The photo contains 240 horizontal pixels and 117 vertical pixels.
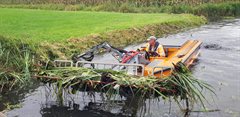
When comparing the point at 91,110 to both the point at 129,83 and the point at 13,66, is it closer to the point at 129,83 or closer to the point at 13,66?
the point at 129,83

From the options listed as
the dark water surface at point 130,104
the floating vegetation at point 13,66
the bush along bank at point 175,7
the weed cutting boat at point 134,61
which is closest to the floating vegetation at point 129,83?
the weed cutting boat at point 134,61

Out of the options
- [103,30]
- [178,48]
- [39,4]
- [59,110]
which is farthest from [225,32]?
[39,4]

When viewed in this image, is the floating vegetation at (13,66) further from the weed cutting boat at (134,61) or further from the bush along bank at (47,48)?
the weed cutting boat at (134,61)

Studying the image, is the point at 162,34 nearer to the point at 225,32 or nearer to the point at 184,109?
the point at 225,32

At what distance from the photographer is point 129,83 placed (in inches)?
388

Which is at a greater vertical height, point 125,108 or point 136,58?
point 136,58

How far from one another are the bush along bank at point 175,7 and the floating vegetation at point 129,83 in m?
30.9

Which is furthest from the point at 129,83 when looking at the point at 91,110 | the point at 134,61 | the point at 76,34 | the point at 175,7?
the point at 175,7

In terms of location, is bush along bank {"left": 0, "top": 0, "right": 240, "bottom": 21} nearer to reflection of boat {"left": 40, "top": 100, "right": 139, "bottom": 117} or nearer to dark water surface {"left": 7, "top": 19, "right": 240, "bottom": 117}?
dark water surface {"left": 7, "top": 19, "right": 240, "bottom": 117}

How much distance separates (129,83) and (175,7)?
3265cm

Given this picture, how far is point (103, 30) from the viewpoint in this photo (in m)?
23.5

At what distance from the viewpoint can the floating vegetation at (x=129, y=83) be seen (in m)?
9.76

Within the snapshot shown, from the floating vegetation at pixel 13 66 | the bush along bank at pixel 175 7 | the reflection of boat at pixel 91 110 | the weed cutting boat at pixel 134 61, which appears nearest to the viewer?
the reflection of boat at pixel 91 110

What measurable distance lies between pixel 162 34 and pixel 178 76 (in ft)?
59.9
